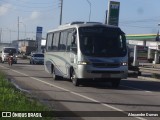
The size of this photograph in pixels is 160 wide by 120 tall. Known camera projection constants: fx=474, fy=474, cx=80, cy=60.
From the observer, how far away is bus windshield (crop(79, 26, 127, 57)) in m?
21.4

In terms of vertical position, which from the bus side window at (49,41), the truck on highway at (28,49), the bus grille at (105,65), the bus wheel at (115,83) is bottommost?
the truck on highway at (28,49)

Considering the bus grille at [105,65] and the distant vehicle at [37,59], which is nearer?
the bus grille at [105,65]

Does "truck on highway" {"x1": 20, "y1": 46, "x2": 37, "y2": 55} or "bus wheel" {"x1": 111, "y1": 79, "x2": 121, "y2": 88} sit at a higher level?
"bus wheel" {"x1": 111, "y1": 79, "x2": 121, "y2": 88}

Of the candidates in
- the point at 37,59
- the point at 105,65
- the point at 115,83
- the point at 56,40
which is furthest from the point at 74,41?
the point at 37,59

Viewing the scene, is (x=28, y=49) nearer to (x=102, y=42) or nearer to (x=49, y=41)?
(x=49, y=41)

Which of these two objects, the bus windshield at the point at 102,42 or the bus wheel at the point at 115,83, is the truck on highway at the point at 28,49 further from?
the bus windshield at the point at 102,42

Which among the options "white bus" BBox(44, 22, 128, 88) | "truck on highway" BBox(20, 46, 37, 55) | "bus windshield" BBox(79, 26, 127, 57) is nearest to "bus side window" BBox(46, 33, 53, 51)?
"white bus" BBox(44, 22, 128, 88)

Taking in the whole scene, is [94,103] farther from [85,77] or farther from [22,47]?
[22,47]

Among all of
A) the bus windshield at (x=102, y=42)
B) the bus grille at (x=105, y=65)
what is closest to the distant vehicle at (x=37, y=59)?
the bus windshield at (x=102, y=42)

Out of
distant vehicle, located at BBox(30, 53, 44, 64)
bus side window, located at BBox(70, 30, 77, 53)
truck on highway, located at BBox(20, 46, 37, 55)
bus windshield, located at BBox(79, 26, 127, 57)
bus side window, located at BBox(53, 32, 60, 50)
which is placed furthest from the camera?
truck on highway, located at BBox(20, 46, 37, 55)

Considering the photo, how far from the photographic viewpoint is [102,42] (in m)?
21.7

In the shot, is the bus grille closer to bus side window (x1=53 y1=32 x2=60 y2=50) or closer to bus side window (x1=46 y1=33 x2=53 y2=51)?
bus side window (x1=53 y1=32 x2=60 y2=50)

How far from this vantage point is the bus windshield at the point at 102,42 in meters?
21.4

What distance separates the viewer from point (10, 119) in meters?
9.81
